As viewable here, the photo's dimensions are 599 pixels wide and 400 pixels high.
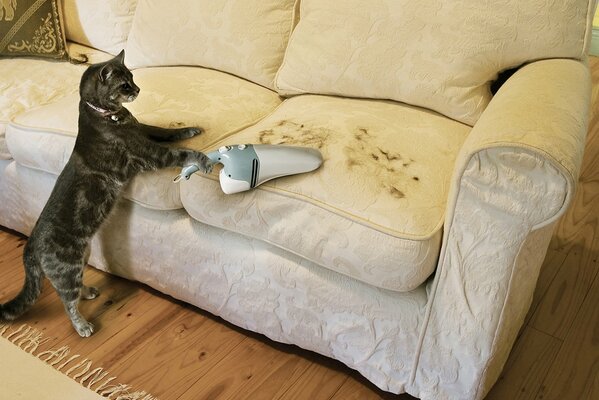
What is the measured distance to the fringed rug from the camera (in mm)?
1324

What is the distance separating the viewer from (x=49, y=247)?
1.38 m

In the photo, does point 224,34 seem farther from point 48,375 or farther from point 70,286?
point 48,375

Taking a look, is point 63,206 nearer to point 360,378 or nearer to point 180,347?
point 180,347

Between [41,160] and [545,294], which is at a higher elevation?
[41,160]

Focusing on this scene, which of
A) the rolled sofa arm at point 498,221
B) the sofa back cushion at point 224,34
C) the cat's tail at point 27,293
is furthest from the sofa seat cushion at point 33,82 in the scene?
the rolled sofa arm at point 498,221

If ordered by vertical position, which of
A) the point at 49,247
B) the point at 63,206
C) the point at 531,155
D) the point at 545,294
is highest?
the point at 531,155

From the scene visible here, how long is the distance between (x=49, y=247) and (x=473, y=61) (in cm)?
112

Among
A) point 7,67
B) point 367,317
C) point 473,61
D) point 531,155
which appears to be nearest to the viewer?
point 531,155

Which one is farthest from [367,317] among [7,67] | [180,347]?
[7,67]

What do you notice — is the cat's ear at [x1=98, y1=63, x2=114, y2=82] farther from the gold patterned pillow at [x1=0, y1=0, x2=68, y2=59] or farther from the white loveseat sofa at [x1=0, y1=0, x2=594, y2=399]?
the gold patterned pillow at [x1=0, y1=0, x2=68, y2=59]

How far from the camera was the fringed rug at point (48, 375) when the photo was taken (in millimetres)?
1324

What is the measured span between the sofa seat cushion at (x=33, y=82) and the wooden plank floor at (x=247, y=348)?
0.48 metres

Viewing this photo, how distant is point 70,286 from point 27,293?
5.2 inches

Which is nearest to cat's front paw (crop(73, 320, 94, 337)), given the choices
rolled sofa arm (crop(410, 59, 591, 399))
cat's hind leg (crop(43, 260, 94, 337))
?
cat's hind leg (crop(43, 260, 94, 337))
